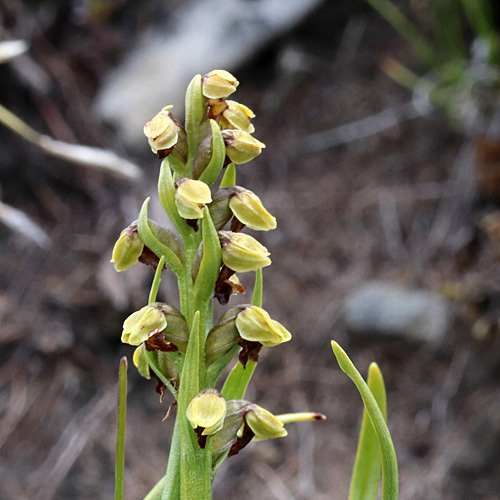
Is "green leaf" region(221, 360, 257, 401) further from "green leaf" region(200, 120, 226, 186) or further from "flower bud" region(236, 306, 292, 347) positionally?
"green leaf" region(200, 120, 226, 186)

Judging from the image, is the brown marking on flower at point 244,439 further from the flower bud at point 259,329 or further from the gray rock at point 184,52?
the gray rock at point 184,52

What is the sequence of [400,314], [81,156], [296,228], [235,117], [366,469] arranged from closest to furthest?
[235,117] < [366,469] < [81,156] < [400,314] < [296,228]

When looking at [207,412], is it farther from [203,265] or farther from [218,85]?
[218,85]

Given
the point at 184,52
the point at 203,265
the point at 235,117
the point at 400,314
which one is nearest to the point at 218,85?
the point at 235,117

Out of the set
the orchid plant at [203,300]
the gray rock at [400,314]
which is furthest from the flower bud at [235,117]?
the gray rock at [400,314]

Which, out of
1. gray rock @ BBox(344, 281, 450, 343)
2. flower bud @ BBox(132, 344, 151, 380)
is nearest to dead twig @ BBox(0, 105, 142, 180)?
flower bud @ BBox(132, 344, 151, 380)

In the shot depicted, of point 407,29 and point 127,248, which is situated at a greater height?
point 127,248

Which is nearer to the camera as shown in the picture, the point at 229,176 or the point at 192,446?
the point at 192,446

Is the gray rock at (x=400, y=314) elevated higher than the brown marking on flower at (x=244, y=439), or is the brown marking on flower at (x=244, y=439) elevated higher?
the brown marking on flower at (x=244, y=439)
